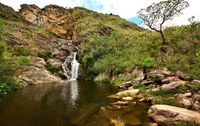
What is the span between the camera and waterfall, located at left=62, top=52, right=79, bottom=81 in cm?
5334

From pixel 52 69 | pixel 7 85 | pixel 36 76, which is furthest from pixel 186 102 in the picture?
pixel 52 69

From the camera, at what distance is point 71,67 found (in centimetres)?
5569

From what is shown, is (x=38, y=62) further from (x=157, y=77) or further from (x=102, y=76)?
(x=157, y=77)

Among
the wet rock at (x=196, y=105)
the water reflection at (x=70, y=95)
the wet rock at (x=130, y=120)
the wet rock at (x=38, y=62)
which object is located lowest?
the wet rock at (x=130, y=120)

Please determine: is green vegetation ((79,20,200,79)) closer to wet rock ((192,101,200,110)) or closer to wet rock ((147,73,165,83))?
wet rock ((147,73,165,83))

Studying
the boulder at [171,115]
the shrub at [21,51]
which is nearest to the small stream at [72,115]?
the boulder at [171,115]

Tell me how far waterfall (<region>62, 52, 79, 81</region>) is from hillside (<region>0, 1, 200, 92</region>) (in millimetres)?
1526

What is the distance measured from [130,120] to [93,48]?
1917 inches

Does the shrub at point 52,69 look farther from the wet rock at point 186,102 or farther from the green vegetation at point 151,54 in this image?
the wet rock at point 186,102

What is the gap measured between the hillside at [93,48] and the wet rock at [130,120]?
11509 mm

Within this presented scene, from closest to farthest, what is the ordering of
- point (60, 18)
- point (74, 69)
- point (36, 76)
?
point (36, 76) → point (74, 69) → point (60, 18)

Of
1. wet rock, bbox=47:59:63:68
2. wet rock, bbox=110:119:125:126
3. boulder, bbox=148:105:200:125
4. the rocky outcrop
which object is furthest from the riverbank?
wet rock, bbox=47:59:63:68

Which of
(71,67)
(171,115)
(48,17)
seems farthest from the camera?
(48,17)

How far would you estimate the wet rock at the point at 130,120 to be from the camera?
13.0 metres
